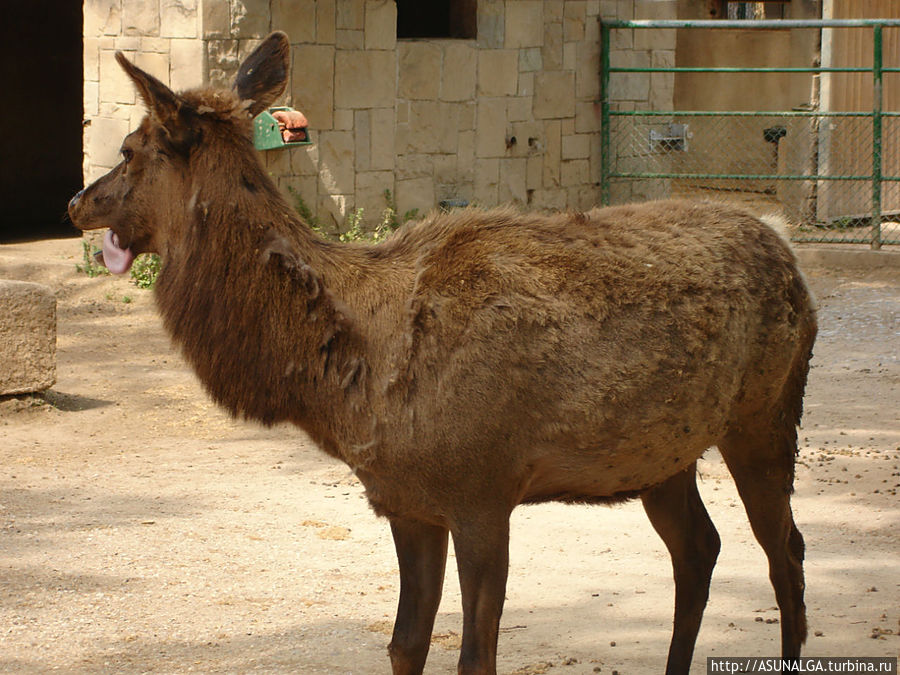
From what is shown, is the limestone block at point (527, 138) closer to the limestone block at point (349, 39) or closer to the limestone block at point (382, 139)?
the limestone block at point (382, 139)

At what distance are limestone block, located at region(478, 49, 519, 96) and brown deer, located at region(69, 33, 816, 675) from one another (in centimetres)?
898

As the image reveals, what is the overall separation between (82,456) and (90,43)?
5.76m

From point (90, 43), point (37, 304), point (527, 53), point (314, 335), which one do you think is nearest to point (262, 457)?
point (37, 304)

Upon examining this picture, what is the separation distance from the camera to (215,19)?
10.6m

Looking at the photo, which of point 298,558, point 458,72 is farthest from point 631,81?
point 298,558

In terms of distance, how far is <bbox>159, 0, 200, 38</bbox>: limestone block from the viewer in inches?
418

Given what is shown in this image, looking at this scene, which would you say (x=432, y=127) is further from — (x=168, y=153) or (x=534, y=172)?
(x=168, y=153)

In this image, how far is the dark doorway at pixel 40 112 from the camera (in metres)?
15.1

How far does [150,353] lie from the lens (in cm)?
940

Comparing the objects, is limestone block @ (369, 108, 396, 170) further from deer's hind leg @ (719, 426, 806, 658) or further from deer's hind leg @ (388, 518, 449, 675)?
deer's hind leg @ (388, 518, 449, 675)

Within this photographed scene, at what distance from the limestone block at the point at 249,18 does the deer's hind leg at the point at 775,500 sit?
774 centimetres

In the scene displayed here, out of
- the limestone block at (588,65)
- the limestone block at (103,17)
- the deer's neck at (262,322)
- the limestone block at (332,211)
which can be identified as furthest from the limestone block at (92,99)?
the deer's neck at (262,322)

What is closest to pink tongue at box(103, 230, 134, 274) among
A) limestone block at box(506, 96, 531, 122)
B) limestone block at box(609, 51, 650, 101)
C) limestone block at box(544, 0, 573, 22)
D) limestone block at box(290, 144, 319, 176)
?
limestone block at box(290, 144, 319, 176)

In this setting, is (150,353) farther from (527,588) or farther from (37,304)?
(527,588)
